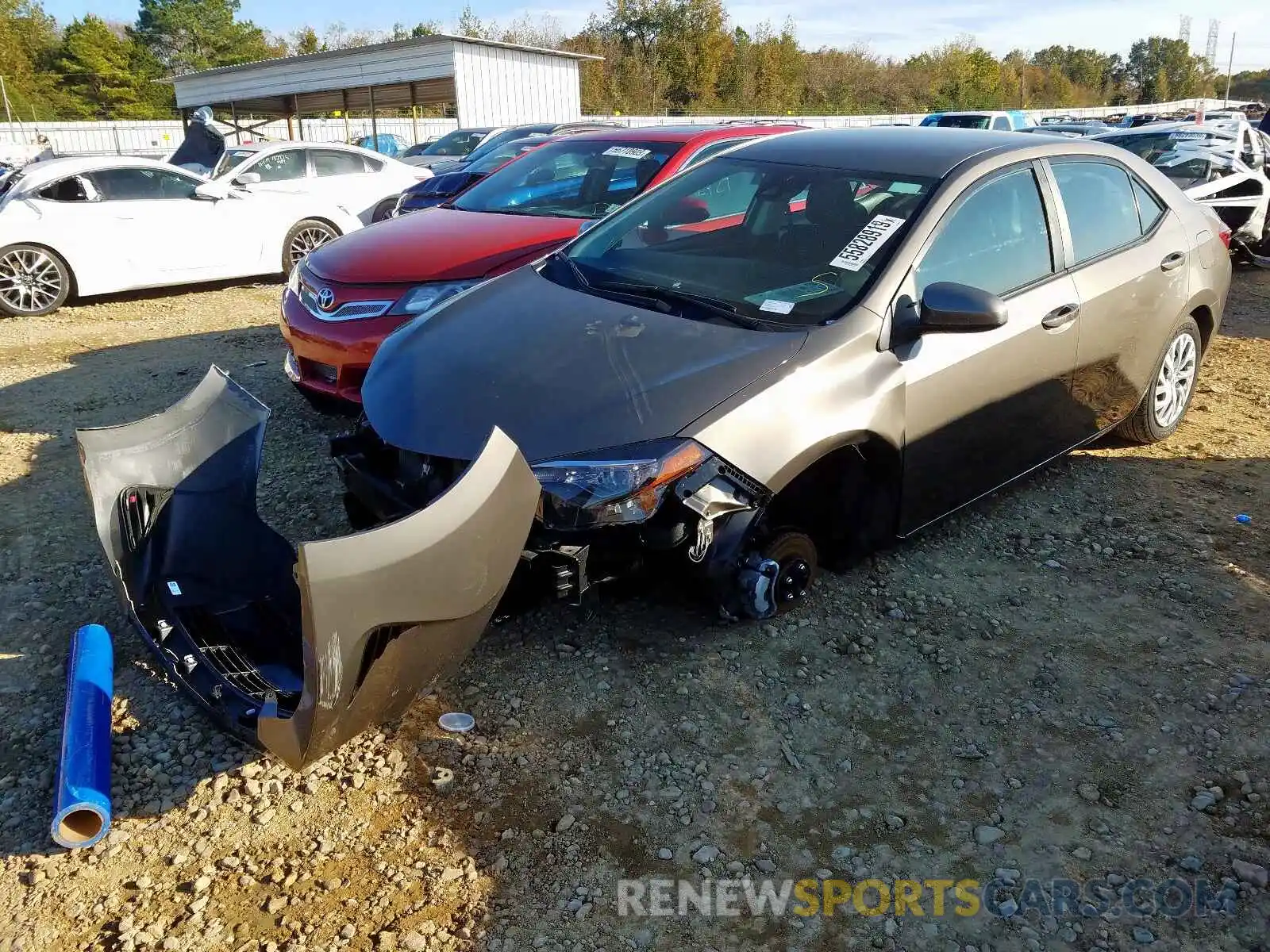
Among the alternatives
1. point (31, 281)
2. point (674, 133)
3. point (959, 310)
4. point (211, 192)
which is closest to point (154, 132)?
point (211, 192)

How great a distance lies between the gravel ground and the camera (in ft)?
7.54

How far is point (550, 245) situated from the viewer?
17.9 feet

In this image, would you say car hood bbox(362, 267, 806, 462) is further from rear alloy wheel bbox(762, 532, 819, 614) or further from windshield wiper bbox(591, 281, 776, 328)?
rear alloy wheel bbox(762, 532, 819, 614)

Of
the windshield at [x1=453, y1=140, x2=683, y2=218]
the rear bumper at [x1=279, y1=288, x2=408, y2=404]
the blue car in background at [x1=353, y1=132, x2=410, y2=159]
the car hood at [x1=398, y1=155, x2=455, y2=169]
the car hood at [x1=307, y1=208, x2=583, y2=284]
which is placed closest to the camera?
the rear bumper at [x1=279, y1=288, x2=408, y2=404]

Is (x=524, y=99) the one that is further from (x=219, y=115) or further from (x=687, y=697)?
(x=687, y=697)

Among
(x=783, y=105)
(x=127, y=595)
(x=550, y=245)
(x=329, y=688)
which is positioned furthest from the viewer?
(x=783, y=105)

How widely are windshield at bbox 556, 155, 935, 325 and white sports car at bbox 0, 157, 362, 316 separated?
237 inches

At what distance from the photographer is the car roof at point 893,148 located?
380cm

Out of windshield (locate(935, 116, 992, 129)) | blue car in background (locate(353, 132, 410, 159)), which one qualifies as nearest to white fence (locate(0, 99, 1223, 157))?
blue car in background (locate(353, 132, 410, 159))

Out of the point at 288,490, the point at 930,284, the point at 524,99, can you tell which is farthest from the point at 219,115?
the point at 930,284

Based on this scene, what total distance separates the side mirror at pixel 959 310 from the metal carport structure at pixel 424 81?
806 inches

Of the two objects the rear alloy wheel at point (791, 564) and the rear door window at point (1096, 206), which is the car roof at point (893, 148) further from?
the rear alloy wheel at point (791, 564)

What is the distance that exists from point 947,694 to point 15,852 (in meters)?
2.73

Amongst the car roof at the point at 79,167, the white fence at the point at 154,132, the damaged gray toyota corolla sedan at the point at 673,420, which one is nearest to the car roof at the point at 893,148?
the damaged gray toyota corolla sedan at the point at 673,420
